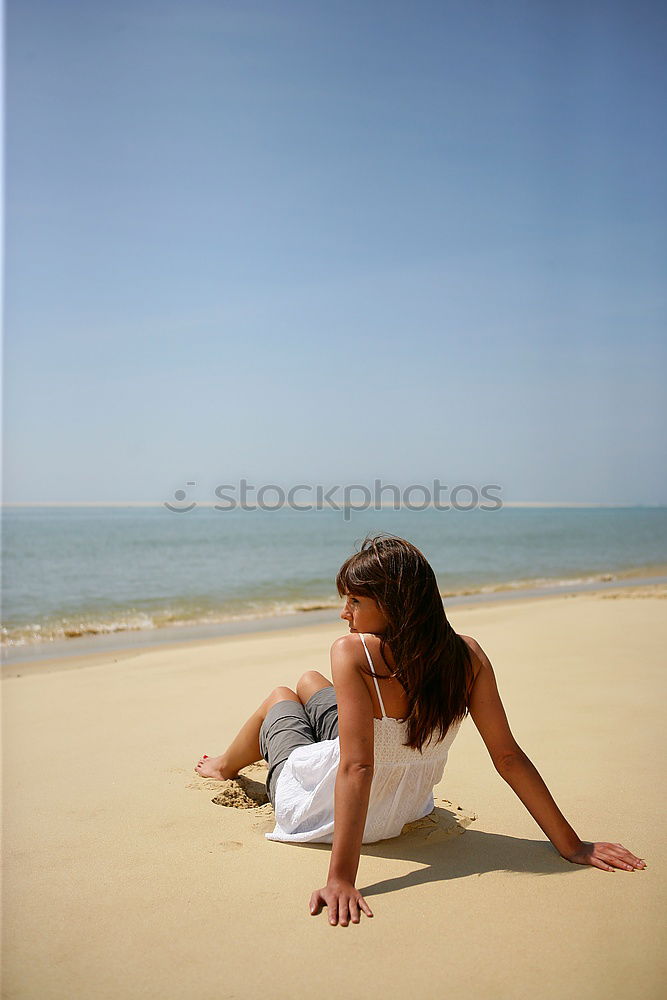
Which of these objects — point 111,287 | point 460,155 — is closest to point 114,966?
point 460,155

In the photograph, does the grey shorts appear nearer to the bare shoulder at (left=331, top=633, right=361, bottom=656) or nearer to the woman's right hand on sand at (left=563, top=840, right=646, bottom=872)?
the bare shoulder at (left=331, top=633, right=361, bottom=656)

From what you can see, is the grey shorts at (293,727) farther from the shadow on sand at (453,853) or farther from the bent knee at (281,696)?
the shadow on sand at (453,853)

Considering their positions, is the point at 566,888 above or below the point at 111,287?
below

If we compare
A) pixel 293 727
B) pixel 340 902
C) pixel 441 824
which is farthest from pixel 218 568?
pixel 340 902

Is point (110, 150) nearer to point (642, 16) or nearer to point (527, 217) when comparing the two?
point (527, 217)

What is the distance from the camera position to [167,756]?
4047 millimetres

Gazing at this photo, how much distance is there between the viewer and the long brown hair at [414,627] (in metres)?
2.43

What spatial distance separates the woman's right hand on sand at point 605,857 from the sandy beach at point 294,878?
4 centimetres

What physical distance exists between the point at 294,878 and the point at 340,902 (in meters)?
0.33

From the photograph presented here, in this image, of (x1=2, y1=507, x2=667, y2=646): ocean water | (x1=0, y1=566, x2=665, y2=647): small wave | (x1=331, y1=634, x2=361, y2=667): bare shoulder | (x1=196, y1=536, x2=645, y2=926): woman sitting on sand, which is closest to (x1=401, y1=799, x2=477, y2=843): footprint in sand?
(x1=196, y1=536, x2=645, y2=926): woman sitting on sand

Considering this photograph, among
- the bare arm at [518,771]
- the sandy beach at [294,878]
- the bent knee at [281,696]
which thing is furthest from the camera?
the bent knee at [281,696]

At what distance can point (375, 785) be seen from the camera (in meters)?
2.66

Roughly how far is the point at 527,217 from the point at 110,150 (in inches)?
85.6

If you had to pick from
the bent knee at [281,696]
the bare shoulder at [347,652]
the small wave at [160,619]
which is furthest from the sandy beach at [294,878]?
the small wave at [160,619]
